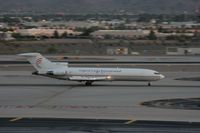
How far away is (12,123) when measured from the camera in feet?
168

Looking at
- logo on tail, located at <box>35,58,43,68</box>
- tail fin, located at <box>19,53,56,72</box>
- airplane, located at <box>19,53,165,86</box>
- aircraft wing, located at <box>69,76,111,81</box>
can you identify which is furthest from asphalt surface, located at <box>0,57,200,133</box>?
logo on tail, located at <box>35,58,43,68</box>

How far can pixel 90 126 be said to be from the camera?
163 feet

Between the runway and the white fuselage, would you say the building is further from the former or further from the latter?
the white fuselage

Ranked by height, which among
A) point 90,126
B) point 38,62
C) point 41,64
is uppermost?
point 38,62

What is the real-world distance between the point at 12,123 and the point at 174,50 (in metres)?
112

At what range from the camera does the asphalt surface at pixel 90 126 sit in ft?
155

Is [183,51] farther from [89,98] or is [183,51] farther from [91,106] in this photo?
[91,106]

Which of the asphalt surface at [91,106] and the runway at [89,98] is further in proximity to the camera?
the runway at [89,98]

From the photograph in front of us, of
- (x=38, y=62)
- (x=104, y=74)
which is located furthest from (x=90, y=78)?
(x=38, y=62)

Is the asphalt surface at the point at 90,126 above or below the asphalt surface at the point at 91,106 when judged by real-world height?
above

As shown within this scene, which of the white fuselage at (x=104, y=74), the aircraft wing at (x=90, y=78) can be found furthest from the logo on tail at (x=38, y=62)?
the aircraft wing at (x=90, y=78)

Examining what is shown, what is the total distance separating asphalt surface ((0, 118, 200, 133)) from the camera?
47.3 m

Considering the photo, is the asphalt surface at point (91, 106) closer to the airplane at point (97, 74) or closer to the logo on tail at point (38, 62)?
the airplane at point (97, 74)

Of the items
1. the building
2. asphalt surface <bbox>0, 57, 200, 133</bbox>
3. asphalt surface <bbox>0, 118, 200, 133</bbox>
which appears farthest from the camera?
the building
